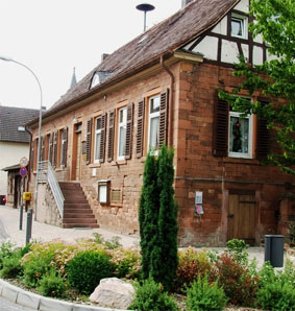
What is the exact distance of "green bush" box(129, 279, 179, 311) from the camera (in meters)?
6.71

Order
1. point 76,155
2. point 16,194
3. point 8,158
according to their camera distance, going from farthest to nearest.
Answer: point 8,158 → point 16,194 → point 76,155

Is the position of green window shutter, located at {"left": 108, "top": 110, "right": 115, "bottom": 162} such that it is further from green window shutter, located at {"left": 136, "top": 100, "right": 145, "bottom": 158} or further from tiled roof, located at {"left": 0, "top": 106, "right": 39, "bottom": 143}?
tiled roof, located at {"left": 0, "top": 106, "right": 39, "bottom": 143}

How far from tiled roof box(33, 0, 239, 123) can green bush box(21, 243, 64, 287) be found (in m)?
8.23

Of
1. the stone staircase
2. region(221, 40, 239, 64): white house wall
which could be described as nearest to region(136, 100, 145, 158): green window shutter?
region(221, 40, 239, 64): white house wall

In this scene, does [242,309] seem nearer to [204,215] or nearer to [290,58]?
[290,58]

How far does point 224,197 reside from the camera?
16125mm

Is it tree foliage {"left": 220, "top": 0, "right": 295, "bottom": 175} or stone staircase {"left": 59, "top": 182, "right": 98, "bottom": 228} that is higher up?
tree foliage {"left": 220, "top": 0, "right": 295, "bottom": 175}

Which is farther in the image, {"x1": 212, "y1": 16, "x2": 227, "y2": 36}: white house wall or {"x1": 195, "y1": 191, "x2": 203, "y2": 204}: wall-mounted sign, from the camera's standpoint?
{"x1": 212, "y1": 16, "x2": 227, "y2": 36}: white house wall

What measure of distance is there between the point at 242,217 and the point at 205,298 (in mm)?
10212

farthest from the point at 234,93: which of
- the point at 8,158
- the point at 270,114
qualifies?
the point at 8,158

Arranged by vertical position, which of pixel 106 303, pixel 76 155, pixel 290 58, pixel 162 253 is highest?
pixel 290 58

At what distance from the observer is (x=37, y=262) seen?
331 inches

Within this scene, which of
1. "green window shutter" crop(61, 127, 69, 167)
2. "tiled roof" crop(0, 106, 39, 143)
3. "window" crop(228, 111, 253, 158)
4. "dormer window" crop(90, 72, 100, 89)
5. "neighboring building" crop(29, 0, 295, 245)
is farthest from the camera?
"tiled roof" crop(0, 106, 39, 143)

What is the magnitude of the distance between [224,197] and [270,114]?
10.7ft
